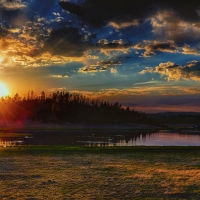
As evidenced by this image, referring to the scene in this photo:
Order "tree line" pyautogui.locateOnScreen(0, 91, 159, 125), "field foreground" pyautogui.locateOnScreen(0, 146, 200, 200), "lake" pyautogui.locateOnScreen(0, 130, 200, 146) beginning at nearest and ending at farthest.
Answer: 1. "field foreground" pyautogui.locateOnScreen(0, 146, 200, 200)
2. "lake" pyautogui.locateOnScreen(0, 130, 200, 146)
3. "tree line" pyautogui.locateOnScreen(0, 91, 159, 125)

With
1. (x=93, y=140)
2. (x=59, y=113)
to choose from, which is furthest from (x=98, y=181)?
(x=59, y=113)

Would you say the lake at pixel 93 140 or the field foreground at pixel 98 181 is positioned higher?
the field foreground at pixel 98 181

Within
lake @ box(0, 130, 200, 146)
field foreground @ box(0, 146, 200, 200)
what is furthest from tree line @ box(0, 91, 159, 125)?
field foreground @ box(0, 146, 200, 200)

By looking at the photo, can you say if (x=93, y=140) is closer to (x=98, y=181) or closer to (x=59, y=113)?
(x=98, y=181)

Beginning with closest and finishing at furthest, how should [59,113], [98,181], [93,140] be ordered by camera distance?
1. [98,181]
2. [93,140]
3. [59,113]

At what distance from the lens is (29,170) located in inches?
698

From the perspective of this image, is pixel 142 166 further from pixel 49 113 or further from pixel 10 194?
pixel 49 113

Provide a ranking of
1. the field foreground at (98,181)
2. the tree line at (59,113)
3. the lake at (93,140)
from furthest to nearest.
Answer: the tree line at (59,113)
the lake at (93,140)
the field foreground at (98,181)

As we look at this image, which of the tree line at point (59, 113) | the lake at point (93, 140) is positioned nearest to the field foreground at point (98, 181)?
the lake at point (93, 140)

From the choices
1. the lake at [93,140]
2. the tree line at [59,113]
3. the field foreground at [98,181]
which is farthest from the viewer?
the tree line at [59,113]

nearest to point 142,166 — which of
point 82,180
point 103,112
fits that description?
point 82,180

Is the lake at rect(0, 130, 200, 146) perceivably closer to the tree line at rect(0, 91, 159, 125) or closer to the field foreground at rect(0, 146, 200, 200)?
the field foreground at rect(0, 146, 200, 200)

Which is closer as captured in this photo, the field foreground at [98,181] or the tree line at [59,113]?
the field foreground at [98,181]

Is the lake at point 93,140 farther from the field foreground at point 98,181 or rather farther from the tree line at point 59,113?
the tree line at point 59,113
